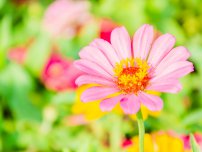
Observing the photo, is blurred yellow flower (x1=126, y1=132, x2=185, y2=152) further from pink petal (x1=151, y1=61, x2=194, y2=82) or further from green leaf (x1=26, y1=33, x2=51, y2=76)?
green leaf (x1=26, y1=33, x2=51, y2=76)

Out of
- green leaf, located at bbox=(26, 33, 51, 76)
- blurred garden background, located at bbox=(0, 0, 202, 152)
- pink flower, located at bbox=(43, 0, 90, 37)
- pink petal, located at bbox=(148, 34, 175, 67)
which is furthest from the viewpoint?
pink flower, located at bbox=(43, 0, 90, 37)

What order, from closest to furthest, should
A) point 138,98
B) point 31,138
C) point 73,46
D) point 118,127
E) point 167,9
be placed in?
point 138,98 < point 118,127 < point 31,138 < point 73,46 < point 167,9

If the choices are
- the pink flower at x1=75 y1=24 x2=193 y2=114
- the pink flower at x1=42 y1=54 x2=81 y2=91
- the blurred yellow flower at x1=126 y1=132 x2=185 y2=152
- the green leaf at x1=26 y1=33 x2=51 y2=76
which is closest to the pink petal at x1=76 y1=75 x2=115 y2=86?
the pink flower at x1=75 y1=24 x2=193 y2=114

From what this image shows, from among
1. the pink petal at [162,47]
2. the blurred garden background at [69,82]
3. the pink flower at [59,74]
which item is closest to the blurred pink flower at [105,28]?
the blurred garden background at [69,82]

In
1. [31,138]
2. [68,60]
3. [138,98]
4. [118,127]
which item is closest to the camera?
[138,98]

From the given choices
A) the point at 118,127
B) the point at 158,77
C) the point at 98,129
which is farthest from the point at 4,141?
the point at 158,77

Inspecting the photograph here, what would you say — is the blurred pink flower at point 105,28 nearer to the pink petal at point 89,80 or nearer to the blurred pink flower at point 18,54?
the blurred pink flower at point 18,54

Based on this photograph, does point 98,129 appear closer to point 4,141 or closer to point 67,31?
point 4,141
